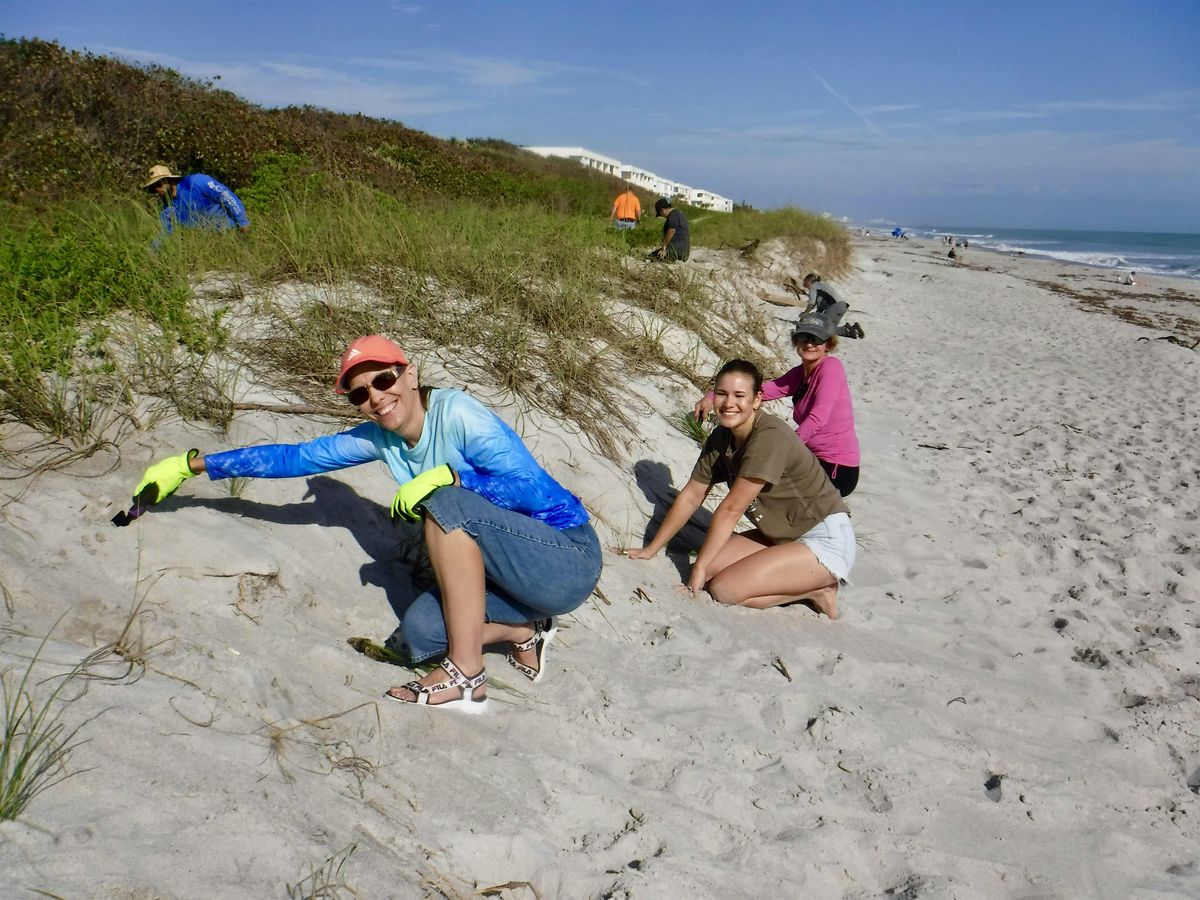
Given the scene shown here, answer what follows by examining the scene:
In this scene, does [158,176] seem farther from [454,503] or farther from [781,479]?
[781,479]

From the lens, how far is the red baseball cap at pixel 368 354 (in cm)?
247

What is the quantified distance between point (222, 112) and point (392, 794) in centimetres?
1285

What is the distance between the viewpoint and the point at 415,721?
2479mm

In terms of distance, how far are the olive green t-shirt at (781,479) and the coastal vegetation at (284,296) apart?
1.01 metres

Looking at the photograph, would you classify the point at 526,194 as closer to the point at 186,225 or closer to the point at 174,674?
the point at 186,225

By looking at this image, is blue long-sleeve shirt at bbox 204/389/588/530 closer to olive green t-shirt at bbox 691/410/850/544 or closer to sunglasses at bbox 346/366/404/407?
sunglasses at bbox 346/366/404/407

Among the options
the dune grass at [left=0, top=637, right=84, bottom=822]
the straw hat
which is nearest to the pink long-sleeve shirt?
the dune grass at [left=0, top=637, right=84, bottom=822]

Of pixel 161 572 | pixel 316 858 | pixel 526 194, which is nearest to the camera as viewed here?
pixel 316 858

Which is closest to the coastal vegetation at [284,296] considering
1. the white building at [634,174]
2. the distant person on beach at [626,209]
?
the distant person on beach at [626,209]

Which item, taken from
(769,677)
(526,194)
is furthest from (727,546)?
(526,194)

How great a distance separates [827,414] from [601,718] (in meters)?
2.50

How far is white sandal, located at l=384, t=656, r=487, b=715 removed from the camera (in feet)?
8.35

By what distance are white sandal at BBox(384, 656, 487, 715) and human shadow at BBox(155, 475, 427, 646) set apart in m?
0.59

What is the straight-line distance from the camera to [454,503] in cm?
250
